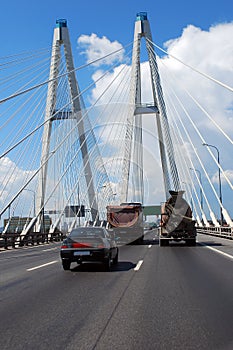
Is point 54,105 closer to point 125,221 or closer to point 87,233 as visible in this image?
point 125,221

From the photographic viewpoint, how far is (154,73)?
38.7m

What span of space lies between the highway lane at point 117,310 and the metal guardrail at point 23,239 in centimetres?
1812

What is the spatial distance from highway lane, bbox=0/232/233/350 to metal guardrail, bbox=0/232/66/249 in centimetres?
1812

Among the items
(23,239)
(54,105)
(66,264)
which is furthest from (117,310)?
(54,105)

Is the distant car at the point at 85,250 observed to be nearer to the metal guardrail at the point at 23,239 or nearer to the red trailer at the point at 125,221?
the metal guardrail at the point at 23,239

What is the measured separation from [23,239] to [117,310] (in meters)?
27.4

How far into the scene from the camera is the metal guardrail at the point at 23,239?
31589 millimetres

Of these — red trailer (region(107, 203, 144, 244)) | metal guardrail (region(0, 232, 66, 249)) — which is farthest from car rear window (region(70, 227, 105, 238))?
red trailer (region(107, 203, 144, 244))

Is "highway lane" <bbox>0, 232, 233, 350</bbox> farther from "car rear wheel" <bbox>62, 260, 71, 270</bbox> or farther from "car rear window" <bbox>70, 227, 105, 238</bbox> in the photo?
"car rear window" <bbox>70, 227, 105, 238</bbox>

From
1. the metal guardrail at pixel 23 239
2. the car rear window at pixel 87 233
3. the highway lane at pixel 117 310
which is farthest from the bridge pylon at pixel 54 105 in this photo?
the highway lane at pixel 117 310

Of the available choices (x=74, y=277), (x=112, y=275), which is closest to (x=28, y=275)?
(x=74, y=277)

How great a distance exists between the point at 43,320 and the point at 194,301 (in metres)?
3.12

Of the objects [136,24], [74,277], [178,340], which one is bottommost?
[178,340]

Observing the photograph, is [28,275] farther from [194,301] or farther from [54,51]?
[54,51]
